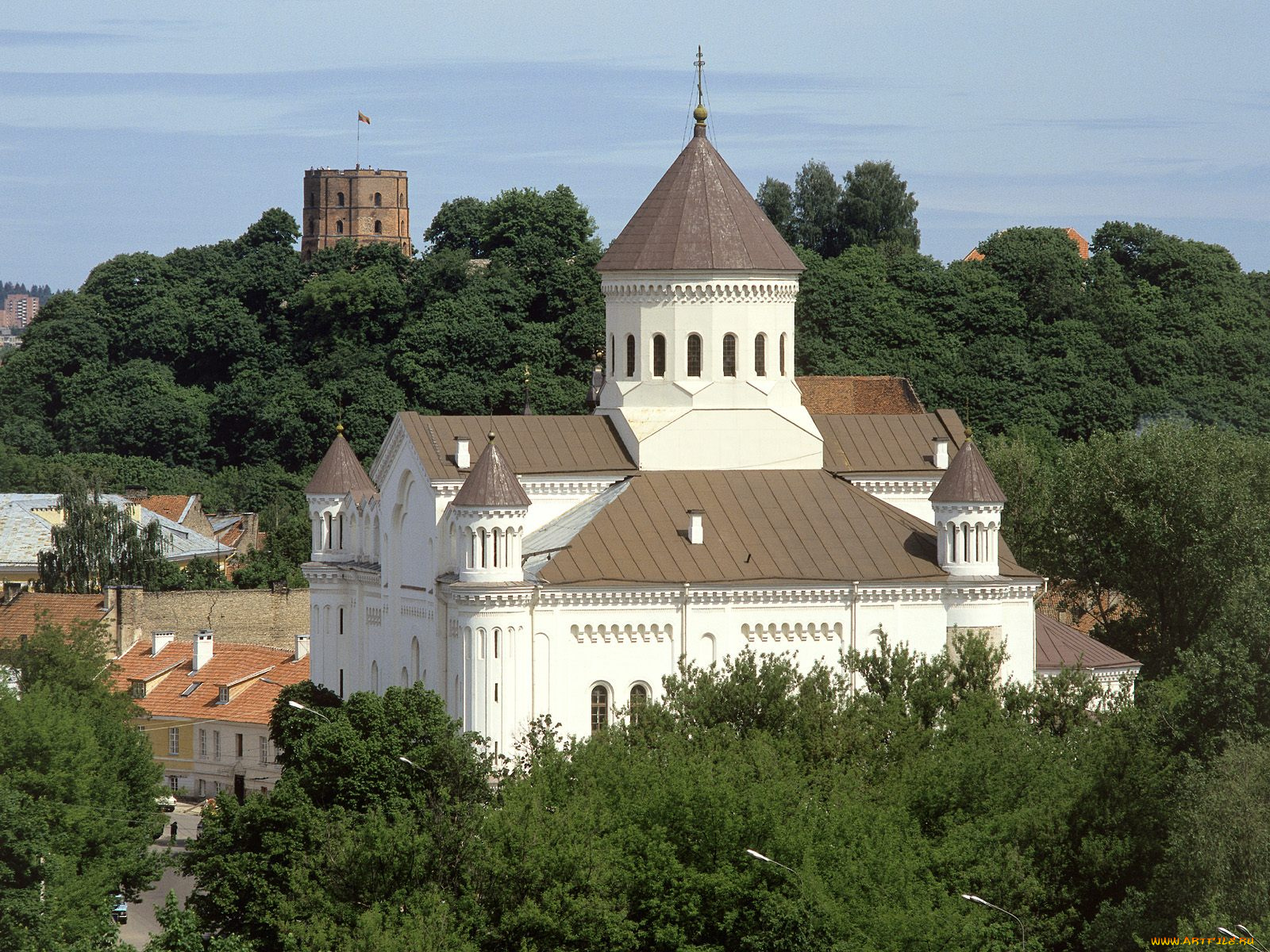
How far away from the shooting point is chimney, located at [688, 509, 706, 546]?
49.6 meters

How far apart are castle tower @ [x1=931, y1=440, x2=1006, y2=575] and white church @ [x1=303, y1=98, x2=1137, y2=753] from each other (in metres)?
0.05

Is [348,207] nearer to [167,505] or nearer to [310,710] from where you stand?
[167,505]

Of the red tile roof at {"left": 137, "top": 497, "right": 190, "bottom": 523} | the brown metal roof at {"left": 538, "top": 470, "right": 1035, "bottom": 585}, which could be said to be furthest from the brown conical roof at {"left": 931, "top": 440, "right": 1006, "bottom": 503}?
the red tile roof at {"left": 137, "top": 497, "right": 190, "bottom": 523}

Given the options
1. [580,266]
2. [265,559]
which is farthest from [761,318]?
[580,266]

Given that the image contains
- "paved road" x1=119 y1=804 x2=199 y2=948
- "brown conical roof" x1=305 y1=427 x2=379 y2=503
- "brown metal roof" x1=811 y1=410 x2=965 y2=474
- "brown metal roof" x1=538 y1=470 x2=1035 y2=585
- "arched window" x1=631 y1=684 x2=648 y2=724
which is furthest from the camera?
"brown conical roof" x1=305 y1=427 x2=379 y2=503

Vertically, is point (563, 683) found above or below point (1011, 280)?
below

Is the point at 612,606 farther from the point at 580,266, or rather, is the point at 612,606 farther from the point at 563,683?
the point at 580,266

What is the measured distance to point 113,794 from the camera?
49.2 metres

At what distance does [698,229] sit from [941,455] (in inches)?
267

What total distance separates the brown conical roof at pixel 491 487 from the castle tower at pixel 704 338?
4660 mm

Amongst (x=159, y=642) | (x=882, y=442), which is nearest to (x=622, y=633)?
(x=882, y=442)

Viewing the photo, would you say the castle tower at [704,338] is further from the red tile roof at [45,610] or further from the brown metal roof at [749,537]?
the red tile roof at [45,610]

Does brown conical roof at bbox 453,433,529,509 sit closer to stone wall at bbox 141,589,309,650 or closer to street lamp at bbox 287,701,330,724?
street lamp at bbox 287,701,330,724

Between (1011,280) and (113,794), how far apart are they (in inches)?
2146
